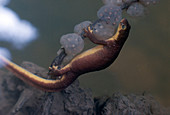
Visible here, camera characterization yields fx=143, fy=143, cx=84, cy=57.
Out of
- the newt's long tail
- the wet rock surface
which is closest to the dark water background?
the wet rock surface

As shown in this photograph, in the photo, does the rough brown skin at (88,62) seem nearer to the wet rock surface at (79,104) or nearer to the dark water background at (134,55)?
the wet rock surface at (79,104)

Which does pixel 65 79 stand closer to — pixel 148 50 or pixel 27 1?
pixel 148 50

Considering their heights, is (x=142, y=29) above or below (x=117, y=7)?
below

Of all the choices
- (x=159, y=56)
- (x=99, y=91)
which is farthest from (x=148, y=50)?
(x=99, y=91)

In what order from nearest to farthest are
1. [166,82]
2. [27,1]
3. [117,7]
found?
[117,7] → [166,82] → [27,1]

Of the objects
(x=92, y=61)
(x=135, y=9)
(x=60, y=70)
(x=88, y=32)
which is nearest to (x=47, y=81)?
(x=60, y=70)

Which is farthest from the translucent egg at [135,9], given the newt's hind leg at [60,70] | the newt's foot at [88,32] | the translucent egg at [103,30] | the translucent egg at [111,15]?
the newt's hind leg at [60,70]
